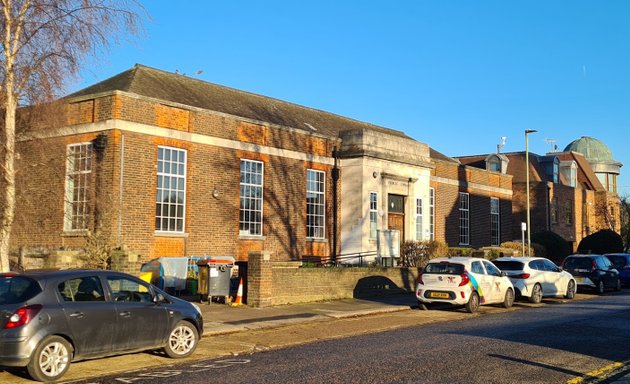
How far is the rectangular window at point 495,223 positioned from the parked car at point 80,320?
32.3 m

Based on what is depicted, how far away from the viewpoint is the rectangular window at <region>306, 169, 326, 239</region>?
27.7 metres

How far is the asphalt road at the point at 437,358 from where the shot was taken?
29.8 ft

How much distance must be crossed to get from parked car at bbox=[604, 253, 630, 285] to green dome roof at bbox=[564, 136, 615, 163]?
41.4 meters

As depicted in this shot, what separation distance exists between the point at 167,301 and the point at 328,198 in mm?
17847

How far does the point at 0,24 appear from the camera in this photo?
42.9ft

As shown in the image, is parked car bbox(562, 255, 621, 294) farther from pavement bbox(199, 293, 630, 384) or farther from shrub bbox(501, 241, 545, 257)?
pavement bbox(199, 293, 630, 384)

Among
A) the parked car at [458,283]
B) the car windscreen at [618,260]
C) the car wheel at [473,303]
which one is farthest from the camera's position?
the car windscreen at [618,260]

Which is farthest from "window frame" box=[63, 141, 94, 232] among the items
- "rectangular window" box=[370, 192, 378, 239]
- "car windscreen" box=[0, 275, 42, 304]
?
"rectangular window" box=[370, 192, 378, 239]

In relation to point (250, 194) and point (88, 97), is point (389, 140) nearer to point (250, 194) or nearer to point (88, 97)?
point (250, 194)

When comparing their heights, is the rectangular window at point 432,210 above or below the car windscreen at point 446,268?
above

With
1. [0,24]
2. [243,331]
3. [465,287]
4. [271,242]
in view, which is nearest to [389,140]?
[271,242]

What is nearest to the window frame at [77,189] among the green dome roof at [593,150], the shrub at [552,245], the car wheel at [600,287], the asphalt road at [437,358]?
the asphalt road at [437,358]

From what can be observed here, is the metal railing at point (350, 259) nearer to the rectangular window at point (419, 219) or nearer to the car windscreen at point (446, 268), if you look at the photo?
the rectangular window at point (419, 219)

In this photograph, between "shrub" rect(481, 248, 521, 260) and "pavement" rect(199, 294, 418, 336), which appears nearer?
"pavement" rect(199, 294, 418, 336)
